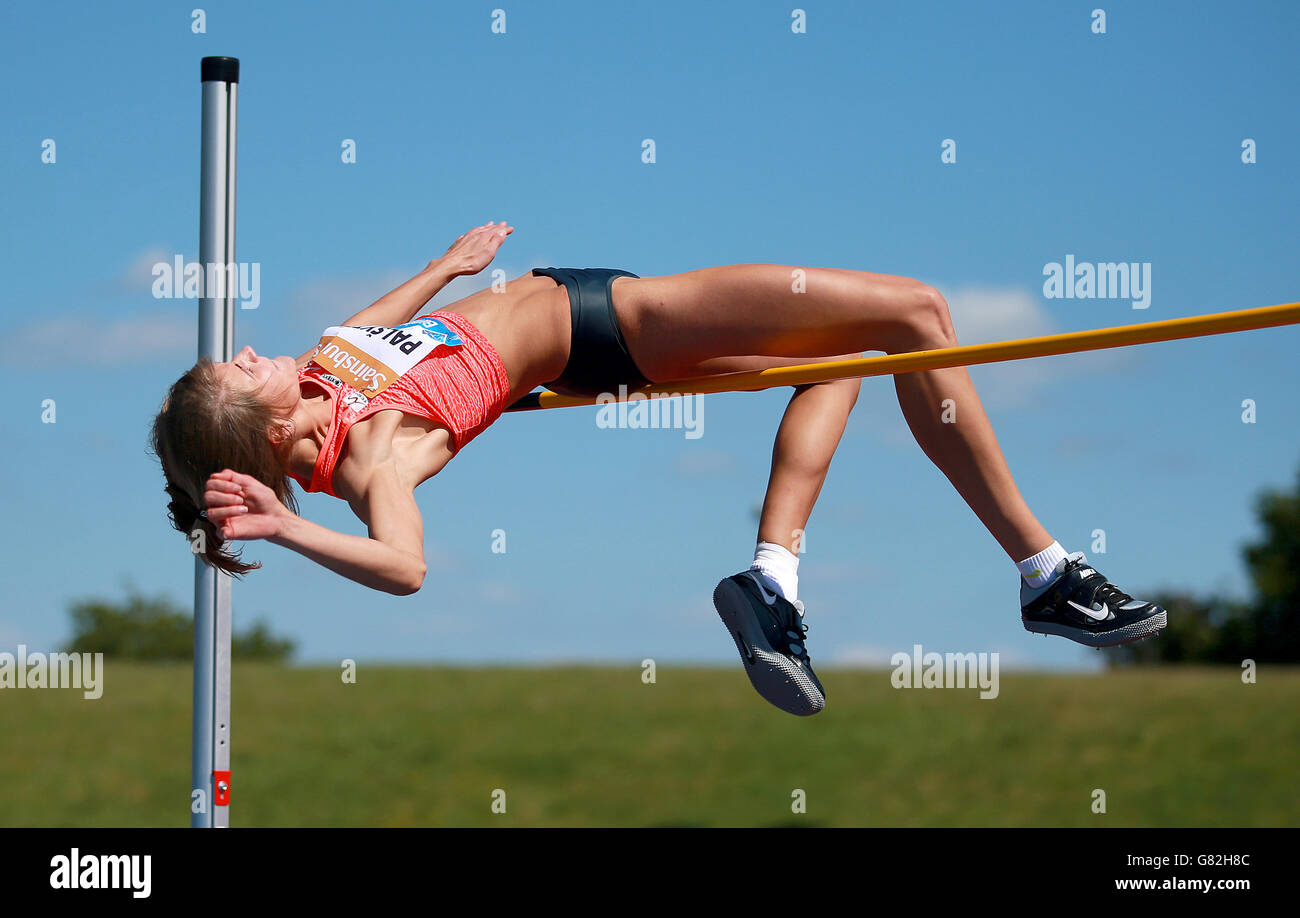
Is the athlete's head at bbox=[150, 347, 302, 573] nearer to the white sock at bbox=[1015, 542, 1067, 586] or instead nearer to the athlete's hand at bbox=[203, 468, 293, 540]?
the athlete's hand at bbox=[203, 468, 293, 540]

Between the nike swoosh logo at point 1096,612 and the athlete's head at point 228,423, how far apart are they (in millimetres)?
2104

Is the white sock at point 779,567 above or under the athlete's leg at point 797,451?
under

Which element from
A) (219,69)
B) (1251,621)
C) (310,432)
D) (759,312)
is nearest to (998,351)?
(759,312)

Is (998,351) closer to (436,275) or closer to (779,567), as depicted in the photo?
(779,567)

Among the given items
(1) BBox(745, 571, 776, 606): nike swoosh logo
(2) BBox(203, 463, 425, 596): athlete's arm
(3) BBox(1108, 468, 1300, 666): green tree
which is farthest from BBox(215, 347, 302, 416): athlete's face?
(3) BBox(1108, 468, 1300, 666): green tree

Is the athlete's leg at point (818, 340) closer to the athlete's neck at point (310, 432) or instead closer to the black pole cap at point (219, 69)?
the athlete's neck at point (310, 432)

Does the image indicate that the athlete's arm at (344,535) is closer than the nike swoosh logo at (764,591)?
Yes

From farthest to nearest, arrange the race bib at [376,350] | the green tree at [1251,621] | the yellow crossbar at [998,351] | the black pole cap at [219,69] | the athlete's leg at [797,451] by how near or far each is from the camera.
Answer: the green tree at [1251,621]
the black pole cap at [219,69]
the athlete's leg at [797,451]
the race bib at [376,350]
the yellow crossbar at [998,351]

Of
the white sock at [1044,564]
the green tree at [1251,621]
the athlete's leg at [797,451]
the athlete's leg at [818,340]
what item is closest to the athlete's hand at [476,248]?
the athlete's leg at [818,340]

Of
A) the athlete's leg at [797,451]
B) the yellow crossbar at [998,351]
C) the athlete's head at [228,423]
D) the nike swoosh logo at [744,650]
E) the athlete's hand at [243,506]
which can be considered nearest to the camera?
the athlete's hand at [243,506]

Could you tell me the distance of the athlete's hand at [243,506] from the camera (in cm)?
306

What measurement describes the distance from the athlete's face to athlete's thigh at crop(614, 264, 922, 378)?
0.88 metres

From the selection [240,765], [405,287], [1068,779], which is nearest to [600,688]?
[240,765]

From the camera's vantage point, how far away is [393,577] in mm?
3289
